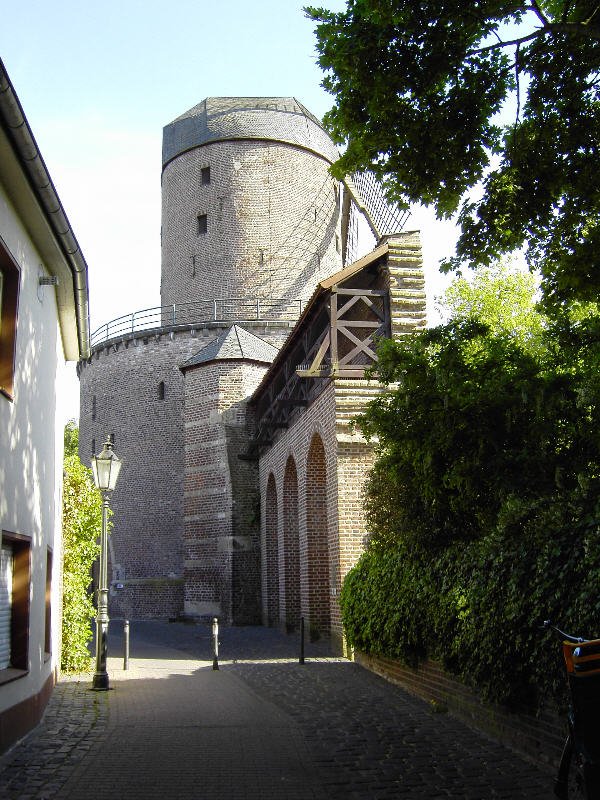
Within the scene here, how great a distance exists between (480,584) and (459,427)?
6.72 feet

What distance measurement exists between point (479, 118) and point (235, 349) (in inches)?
770

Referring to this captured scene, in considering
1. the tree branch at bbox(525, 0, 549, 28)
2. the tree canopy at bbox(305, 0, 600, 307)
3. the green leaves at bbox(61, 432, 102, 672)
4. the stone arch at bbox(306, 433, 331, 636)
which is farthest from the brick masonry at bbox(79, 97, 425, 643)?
the tree branch at bbox(525, 0, 549, 28)

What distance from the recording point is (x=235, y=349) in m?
26.2

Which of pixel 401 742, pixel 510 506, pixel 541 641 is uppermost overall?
pixel 510 506

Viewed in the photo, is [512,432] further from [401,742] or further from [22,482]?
[22,482]

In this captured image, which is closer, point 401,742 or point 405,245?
point 401,742

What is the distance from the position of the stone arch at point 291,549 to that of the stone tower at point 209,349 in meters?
3.97

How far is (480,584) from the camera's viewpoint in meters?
Answer: 7.39

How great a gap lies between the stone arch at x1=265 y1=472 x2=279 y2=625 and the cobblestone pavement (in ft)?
35.9

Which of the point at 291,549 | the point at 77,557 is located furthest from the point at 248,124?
the point at 77,557

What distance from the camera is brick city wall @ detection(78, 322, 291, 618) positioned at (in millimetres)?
28938

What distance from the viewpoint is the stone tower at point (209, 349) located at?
25109 millimetres

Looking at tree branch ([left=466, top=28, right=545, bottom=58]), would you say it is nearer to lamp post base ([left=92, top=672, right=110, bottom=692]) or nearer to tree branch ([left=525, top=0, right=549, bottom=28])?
tree branch ([left=525, top=0, right=549, bottom=28])

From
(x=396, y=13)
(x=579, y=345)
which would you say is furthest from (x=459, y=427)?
(x=396, y=13)
